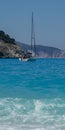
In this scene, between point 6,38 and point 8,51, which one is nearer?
point 8,51

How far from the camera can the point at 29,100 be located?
18.3 metres

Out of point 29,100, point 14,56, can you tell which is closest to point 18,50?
point 14,56

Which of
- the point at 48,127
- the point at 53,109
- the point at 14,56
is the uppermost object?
the point at 14,56

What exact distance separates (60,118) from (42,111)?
70.6 inches

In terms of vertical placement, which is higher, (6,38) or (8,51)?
(6,38)

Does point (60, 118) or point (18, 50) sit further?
point (18, 50)

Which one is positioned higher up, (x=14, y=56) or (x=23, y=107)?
(x=14, y=56)

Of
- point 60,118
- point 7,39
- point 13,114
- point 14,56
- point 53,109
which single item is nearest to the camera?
point 60,118

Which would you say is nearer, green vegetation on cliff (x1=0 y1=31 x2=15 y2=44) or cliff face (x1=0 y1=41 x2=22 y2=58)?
cliff face (x1=0 y1=41 x2=22 y2=58)

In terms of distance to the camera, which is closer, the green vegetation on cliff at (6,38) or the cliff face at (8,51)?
the cliff face at (8,51)

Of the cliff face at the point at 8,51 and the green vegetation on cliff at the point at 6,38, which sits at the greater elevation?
the green vegetation on cliff at the point at 6,38

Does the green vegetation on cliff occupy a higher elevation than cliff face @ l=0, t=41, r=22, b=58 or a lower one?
higher

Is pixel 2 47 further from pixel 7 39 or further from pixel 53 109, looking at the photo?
pixel 53 109

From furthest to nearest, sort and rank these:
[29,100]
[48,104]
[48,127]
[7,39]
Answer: [7,39]
[29,100]
[48,104]
[48,127]
